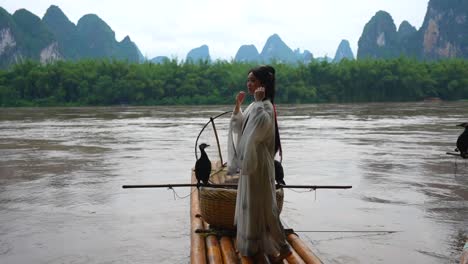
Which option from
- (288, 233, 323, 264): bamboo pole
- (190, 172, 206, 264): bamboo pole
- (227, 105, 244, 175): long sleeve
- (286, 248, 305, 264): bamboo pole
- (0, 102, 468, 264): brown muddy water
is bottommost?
(0, 102, 468, 264): brown muddy water

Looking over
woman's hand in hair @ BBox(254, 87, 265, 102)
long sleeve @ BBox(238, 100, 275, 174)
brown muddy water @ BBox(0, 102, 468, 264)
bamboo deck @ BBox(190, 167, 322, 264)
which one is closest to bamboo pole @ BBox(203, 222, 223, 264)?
bamboo deck @ BBox(190, 167, 322, 264)

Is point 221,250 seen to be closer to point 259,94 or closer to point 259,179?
point 259,179

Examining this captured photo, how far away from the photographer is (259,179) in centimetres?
321

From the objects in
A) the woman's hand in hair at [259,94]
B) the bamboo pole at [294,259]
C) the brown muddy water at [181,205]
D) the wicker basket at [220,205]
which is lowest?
the brown muddy water at [181,205]

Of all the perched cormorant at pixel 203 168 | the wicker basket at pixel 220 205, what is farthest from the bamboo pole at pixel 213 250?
the perched cormorant at pixel 203 168

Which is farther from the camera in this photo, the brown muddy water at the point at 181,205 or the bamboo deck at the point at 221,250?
the brown muddy water at the point at 181,205

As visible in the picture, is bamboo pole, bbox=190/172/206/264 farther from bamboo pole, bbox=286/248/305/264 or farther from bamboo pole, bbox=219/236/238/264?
bamboo pole, bbox=286/248/305/264

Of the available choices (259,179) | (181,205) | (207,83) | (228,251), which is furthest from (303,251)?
(207,83)

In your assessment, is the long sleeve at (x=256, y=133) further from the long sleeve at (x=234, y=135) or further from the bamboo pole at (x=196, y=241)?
the bamboo pole at (x=196, y=241)

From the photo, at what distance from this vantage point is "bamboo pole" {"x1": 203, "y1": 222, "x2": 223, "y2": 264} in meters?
3.40

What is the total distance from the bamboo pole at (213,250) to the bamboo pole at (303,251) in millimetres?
560

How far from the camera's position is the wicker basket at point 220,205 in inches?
151

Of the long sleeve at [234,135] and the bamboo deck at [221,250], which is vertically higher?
the long sleeve at [234,135]

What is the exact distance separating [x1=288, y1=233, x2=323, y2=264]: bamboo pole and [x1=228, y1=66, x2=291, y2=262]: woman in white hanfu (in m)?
0.21
